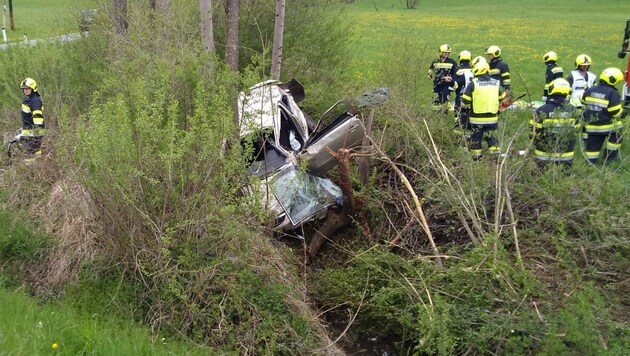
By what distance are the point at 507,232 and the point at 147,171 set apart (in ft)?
10.6

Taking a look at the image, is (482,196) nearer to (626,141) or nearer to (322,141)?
(322,141)

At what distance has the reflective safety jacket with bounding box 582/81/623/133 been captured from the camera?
8.20 meters

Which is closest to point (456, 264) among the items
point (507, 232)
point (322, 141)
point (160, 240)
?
point (507, 232)

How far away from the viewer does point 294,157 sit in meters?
6.38

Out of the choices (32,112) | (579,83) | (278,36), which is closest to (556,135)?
(278,36)

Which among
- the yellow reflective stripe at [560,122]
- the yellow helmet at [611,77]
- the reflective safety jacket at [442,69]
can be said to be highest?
the yellow helmet at [611,77]

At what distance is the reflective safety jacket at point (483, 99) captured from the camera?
869cm

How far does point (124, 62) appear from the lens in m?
6.02

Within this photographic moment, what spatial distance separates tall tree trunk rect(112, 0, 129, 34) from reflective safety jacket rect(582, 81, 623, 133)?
259 inches

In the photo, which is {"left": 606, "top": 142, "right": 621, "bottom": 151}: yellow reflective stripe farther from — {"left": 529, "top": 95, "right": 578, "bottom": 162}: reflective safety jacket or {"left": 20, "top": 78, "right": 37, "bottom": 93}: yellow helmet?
{"left": 20, "top": 78, "right": 37, "bottom": 93}: yellow helmet

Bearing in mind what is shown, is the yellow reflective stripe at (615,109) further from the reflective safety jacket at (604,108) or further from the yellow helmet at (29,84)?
the yellow helmet at (29,84)

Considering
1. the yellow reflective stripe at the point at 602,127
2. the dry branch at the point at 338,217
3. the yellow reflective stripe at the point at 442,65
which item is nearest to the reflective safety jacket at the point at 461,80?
the yellow reflective stripe at the point at 442,65

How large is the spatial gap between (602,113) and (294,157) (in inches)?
187

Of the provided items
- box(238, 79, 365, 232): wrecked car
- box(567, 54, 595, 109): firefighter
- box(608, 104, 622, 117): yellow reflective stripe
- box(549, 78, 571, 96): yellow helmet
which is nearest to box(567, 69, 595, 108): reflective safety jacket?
box(567, 54, 595, 109): firefighter
